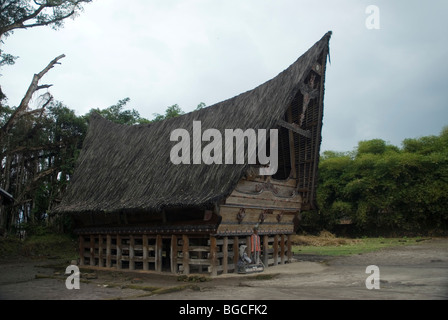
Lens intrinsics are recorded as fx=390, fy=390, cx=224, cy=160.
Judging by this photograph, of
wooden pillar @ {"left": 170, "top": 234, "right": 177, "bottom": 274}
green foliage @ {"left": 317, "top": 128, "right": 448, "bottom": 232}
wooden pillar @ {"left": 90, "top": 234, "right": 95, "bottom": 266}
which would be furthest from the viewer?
green foliage @ {"left": 317, "top": 128, "right": 448, "bottom": 232}

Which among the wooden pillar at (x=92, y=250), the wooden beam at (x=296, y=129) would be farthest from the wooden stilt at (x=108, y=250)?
the wooden beam at (x=296, y=129)

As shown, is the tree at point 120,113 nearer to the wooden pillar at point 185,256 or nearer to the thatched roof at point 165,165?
the thatched roof at point 165,165

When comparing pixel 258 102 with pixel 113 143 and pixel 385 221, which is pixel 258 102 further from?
pixel 385 221

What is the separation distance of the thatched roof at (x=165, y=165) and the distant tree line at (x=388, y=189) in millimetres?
11134

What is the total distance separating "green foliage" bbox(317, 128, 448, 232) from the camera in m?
19.6

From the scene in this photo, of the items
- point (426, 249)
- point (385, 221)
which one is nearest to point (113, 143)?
point (426, 249)

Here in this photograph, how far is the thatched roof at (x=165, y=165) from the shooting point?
10391 mm

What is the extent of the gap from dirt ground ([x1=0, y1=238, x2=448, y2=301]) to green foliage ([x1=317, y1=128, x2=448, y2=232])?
7.92 meters

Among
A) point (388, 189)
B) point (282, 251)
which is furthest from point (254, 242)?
point (388, 189)

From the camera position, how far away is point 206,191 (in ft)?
33.0

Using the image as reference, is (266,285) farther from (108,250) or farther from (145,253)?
(108,250)

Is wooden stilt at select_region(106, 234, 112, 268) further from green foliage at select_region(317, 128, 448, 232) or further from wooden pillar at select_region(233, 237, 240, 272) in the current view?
green foliage at select_region(317, 128, 448, 232)

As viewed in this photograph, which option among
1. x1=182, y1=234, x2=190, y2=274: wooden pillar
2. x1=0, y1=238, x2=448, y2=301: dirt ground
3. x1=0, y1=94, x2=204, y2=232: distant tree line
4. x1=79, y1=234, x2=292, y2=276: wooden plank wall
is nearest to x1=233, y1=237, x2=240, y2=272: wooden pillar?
x1=79, y1=234, x2=292, y2=276: wooden plank wall
